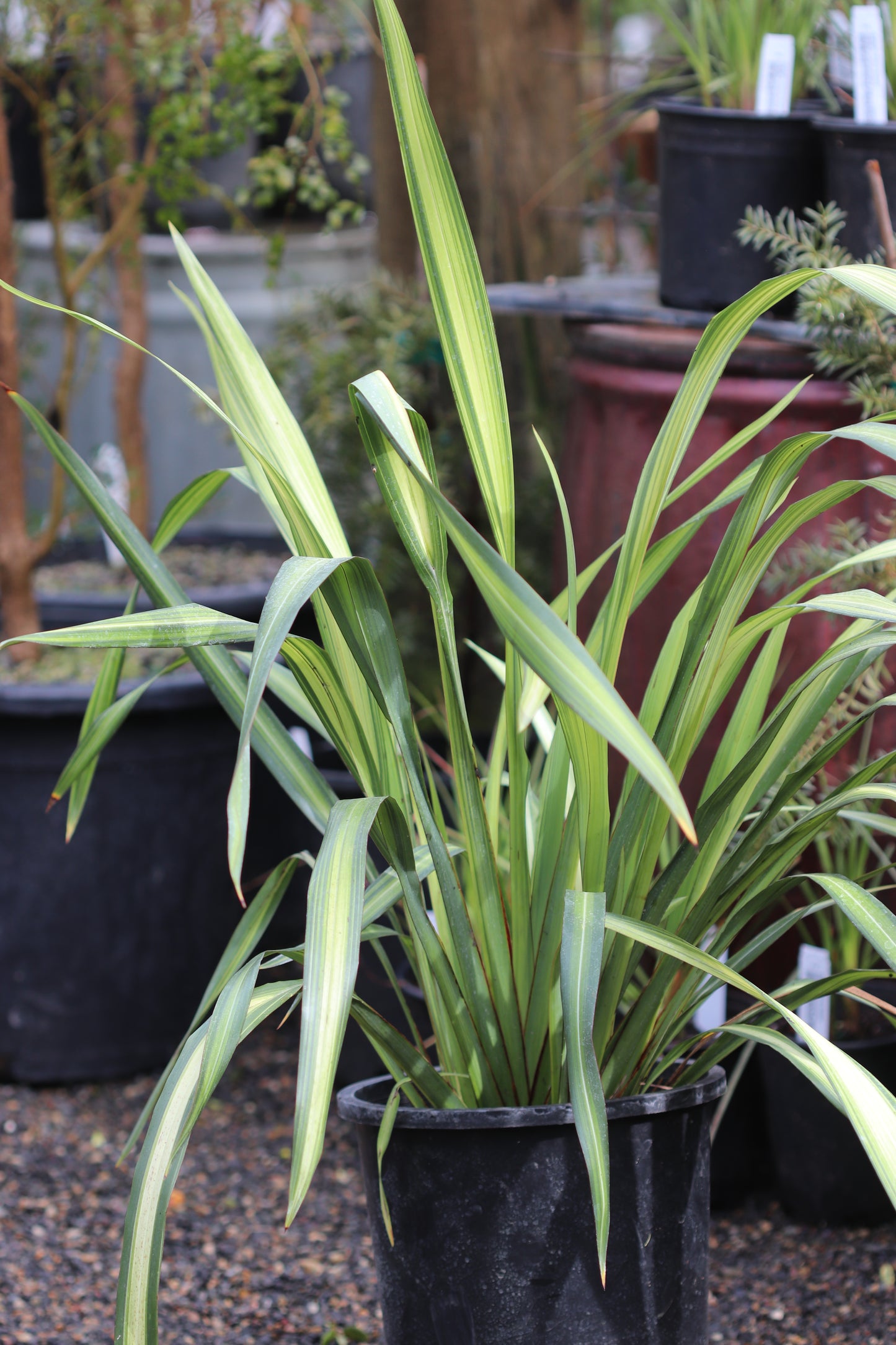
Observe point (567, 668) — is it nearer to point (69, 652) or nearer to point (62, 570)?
point (69, 652)

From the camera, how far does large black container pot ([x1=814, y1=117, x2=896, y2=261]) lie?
47.3 inches

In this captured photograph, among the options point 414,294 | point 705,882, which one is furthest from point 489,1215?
point 414,294

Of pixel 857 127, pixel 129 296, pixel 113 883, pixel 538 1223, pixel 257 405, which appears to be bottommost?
pixel 113 883

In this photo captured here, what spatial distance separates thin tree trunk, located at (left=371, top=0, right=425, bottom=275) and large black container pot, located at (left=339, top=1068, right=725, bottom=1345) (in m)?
1.39

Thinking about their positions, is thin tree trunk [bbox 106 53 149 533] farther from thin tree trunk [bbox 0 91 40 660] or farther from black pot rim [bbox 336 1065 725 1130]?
black pot rim [bbox 336 1065 725 1130]

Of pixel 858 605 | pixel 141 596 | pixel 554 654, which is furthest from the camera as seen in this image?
pixel 141 596

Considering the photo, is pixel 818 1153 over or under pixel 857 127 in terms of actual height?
under

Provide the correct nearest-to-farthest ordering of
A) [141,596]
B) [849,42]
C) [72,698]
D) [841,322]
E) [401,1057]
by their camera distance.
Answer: [401,1057] < [841,322] < [849,42] < [72,698] < [141,596]

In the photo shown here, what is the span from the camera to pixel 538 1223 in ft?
2.65

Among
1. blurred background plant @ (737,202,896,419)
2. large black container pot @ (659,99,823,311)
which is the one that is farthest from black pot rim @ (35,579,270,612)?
blurred background plant @ (737,202,896,419)

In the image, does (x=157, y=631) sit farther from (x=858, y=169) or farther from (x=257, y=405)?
(x=858, y=169)

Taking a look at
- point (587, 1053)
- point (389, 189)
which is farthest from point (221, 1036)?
point (389, 189)

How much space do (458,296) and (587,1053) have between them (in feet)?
1.42

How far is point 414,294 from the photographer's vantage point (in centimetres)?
178
